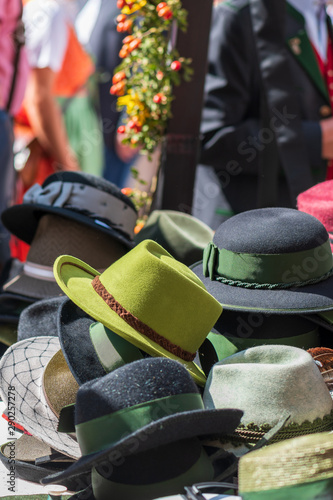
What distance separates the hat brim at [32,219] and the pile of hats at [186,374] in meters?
0.35

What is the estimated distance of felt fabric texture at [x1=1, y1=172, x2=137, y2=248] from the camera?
1.93 meters

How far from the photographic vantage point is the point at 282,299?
1329 mm

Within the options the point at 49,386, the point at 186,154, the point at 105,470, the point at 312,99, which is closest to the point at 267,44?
the point at 312,99

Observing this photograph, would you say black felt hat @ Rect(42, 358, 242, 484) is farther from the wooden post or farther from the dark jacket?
the dark jacket

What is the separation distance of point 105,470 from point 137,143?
196cm

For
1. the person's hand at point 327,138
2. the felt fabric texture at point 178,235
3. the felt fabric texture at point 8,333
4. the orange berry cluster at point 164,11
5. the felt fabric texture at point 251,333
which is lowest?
the felt fabric texture at point 8,333

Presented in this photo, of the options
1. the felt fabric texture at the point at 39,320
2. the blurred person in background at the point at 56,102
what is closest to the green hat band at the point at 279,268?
the felt fabric texture at the point at 39,320

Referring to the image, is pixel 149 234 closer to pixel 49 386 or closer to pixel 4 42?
pixel 49 386

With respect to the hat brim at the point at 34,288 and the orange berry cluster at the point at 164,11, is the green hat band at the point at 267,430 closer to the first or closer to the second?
the hat brim at the point at 34,288

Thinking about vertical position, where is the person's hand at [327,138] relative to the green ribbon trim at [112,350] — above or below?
above

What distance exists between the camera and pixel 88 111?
5.05 metres

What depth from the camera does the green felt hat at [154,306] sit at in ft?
3.94

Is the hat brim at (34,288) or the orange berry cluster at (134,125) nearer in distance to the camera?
the hat brim at (34,288)

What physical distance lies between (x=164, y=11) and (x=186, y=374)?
183 cm
